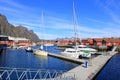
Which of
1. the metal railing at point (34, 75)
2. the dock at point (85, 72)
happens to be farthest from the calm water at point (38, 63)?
the metal railing at point (34, 75)

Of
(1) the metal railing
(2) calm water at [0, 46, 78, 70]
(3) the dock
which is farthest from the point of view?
(2) calm water at [0, 46, 78, 70]

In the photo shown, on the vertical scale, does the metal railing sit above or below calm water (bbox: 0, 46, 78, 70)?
above

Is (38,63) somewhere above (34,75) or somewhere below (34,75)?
below

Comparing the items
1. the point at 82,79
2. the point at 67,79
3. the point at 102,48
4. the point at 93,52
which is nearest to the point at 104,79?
the point at 82,79

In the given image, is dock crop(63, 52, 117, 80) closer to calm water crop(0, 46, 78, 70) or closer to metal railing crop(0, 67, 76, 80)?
metal railing crop(0, 67, 76, 80)

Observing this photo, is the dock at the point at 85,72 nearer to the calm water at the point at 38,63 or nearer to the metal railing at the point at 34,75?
the metal railing at the point at 34,75

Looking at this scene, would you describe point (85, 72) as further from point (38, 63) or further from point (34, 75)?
point (38, 63)

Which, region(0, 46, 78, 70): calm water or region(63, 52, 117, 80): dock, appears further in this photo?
region(0, 46, 78, 70): calm water

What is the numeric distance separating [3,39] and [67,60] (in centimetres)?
10870

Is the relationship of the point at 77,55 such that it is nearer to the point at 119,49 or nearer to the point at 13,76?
the point at 13,76

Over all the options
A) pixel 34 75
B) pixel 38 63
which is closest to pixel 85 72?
pixel 34 75

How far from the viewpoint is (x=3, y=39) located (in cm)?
16038

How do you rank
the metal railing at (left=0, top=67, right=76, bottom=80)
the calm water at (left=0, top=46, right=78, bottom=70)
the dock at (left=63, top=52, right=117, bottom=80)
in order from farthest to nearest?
1. the calm water at (left=0, top=46, right=78, bottom=70)
2. the dock at (left=63, top=52, right=117, bottom=80)
3. the metal railing at (left=0, top=67, right=76, bottom=80)

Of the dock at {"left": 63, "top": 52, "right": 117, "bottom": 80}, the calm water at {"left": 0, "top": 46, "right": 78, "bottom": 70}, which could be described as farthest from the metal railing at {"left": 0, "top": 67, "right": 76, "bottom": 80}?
the calm water at {"left": 0, "top": 46, "right": 78, "bottom": 70}
